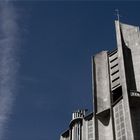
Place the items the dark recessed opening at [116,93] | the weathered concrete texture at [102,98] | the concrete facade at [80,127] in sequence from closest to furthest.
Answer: the weathered concrete texture at [102,98] → the dark recessed opening at [116,93] → the concrete facade at [80,127]

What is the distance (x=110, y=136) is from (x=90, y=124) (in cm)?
702

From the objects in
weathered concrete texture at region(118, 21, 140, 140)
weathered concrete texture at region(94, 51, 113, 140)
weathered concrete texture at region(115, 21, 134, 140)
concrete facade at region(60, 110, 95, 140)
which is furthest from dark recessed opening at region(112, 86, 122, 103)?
concrete facade at region(60, 110, 95, 140)

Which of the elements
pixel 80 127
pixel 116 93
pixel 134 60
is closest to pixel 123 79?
pixel 116 93

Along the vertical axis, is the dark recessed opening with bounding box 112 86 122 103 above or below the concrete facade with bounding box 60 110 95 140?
above

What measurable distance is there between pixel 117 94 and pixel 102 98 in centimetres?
260

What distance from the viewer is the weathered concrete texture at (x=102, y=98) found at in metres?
55.6

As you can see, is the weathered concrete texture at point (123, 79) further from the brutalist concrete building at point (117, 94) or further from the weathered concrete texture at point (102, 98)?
the weathered concrete texture at point (102, 98)

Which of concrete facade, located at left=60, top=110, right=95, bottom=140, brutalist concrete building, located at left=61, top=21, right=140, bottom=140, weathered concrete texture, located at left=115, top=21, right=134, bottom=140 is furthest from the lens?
concrete facade, located at left=60, top=110, right=95, bottom=140

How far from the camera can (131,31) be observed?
6594 centimetres

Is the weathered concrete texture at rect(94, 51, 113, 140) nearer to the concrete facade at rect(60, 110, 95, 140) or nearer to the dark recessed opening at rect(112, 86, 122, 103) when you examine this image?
the dark recessed opening at rect(112, 86, 122, 103)

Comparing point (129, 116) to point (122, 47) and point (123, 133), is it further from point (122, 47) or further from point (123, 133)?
point (122, 47)

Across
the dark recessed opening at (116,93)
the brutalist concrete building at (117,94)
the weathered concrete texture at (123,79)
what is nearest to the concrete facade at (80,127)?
the brutalist concrete building at (117,94)

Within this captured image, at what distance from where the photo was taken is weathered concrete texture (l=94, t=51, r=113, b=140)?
5562 cm

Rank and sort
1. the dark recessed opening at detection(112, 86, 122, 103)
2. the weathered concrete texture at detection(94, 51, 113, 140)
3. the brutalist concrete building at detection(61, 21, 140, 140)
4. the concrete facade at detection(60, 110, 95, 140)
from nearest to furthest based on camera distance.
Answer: the brutalist concrete building at detection(61, 21, 140, 140), the weathered concrete texture at detection(94, 51, 113, 140), the dark recessed opening at detection(112, 86, 122, 103), the concrete facade at detection(60, 110, 95, 140)
